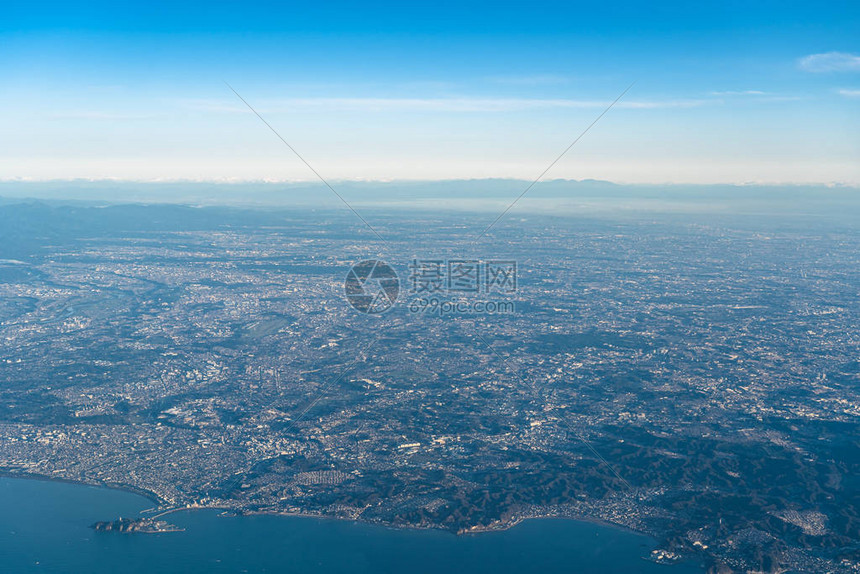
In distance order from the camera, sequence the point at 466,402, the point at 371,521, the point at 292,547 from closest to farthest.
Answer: the point at 292,547, the point at 371,521, the point at 466,402

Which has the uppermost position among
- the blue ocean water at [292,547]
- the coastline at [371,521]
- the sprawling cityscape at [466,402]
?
the sprawling cityscape at [466,402]

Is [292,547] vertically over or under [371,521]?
under

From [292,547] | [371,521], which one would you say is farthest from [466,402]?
[292,547]

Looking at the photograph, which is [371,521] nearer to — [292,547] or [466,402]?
[292,547]

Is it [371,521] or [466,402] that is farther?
[466,402]

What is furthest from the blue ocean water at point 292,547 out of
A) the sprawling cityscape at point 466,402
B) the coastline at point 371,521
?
the sprawling cityscape at point 466,402

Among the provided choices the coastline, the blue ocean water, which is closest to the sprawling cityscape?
the coastline

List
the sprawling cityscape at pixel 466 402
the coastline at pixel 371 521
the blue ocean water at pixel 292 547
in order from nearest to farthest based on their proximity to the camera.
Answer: the blue ocean water at pixel 292 547
the coastline at pixel 371 521
the sprawling cityscape at pixel 466 402

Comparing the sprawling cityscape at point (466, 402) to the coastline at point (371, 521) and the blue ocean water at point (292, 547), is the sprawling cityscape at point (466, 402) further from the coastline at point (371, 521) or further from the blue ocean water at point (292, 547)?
the blue ocean water at point (292, 547)

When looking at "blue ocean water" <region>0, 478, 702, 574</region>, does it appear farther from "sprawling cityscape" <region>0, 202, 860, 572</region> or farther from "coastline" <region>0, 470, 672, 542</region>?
"sprawling cityscape" <region>0, 202, 860, 572</region>
